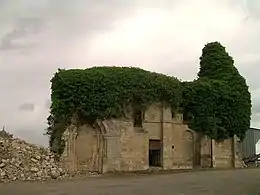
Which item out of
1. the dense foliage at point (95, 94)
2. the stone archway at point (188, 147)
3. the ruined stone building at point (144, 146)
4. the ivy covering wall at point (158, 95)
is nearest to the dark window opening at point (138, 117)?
the ruined stone building at point (144, 146)

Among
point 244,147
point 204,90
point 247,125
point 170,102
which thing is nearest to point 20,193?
point 170,102

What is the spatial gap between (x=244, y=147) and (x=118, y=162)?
756 inches

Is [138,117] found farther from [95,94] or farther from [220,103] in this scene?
[220,103]

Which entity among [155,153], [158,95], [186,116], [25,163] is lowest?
[25,163]

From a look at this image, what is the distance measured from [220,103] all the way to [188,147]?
5.13 meters

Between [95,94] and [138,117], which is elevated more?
[95,94]

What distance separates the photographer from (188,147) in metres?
43.3

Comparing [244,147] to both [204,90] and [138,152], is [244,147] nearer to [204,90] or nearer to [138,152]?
[204,90]

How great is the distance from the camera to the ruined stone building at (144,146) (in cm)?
3800

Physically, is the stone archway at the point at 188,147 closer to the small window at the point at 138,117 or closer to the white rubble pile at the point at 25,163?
the small window at the point at 138,117

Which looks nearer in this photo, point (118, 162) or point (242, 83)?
point (118, 162)

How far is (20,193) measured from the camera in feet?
72.6

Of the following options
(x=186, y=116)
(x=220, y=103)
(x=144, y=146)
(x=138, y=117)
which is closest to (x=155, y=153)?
(x=144, y=146)

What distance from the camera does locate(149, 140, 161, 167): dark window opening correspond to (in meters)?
41.1
